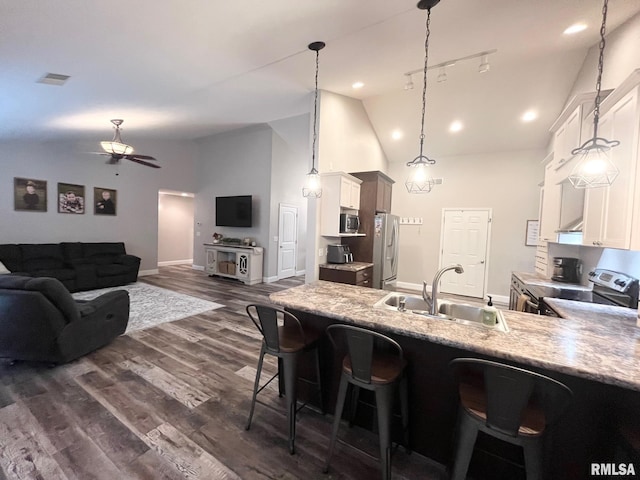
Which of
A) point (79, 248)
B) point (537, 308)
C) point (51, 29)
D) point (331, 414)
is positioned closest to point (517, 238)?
point (537, 308)

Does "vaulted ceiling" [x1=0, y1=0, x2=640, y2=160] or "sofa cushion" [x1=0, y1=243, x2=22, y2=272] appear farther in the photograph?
"sofa cushion" [x1=0, y1=243, x2=22, y2=272]

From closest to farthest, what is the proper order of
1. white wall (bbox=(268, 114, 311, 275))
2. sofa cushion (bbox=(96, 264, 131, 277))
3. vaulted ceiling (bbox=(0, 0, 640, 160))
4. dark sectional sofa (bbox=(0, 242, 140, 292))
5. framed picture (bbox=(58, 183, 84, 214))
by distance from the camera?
vaulted ceiling (bbox=(0, 0, 640, 160)), dark sectional sofa (bbox=(0, 242, 140, 292)), sofa cushion (bbox=(96, 264, 131, 277)), framed picture (bbox=(58, 183, 84, 214)), white wall (bbox=(268, 114, 311, 275))

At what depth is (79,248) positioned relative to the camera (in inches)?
231

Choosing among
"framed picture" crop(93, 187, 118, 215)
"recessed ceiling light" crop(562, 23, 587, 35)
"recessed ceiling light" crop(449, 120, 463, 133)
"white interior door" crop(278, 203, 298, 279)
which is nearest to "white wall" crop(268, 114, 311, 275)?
"white interior door" crop(278, 203, 298, 279)

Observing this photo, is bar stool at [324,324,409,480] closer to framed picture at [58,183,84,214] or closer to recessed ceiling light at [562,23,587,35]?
recessed ceiling light at [562,23,587,35]

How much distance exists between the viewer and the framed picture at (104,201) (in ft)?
20.6

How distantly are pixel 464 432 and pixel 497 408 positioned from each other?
0.25 meters

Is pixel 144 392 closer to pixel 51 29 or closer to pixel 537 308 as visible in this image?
pixel 51 29

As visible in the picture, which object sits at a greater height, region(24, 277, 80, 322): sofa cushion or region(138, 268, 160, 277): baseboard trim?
region(24, 277, 80, 322): sofa cushion

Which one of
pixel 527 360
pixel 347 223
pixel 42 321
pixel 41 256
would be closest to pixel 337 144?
pixel 347 223

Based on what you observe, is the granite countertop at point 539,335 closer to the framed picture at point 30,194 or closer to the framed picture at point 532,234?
the framed picture at point 532,234

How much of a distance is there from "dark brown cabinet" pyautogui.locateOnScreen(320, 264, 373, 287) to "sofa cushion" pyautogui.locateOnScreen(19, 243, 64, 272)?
557 cm

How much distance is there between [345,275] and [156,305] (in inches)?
135

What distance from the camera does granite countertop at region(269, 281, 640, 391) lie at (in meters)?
1.19
